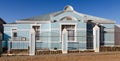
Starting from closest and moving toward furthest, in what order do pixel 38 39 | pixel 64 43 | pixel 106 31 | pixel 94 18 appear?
pixel 64 43, pixel 38 39, pixel 106 31, pixel 94 18

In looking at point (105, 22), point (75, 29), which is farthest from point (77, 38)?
point (105, 22)

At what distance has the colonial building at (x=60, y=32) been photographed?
76.7 ft

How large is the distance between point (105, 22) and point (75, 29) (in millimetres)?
4192

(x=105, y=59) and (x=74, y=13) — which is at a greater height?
(x=74, y=13)

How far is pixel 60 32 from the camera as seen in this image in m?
25.3

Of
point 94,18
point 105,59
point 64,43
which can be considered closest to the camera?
point 105,59

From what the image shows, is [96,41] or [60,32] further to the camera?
[60,32]

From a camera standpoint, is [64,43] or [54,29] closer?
[64,43]

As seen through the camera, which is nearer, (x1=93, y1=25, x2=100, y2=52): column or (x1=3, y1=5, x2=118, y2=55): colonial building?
(x1=93, y1=25, x2=100, y2=52): column

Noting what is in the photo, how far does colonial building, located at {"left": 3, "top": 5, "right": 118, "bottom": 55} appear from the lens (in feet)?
76.7

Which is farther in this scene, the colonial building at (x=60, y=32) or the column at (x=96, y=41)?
the colonial building at (x=60, y=32)

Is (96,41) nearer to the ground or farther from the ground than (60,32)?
nearer to the ground

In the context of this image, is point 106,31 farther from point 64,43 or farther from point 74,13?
point 64,43

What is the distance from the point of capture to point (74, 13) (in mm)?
26594
